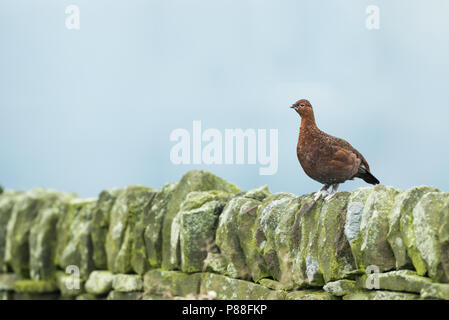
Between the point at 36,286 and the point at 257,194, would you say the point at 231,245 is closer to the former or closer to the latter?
the point at 257,194

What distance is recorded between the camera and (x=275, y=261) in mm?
5406

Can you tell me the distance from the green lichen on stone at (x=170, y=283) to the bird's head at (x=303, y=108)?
234 centimetres

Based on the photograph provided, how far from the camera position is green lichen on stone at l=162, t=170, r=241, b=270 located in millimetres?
6820

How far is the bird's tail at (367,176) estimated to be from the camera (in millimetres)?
5222

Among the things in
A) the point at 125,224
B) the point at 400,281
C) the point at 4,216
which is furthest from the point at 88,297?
the point at 400,281

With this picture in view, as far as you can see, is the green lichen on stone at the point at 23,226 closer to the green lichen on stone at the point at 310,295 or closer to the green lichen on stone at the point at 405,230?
the green lichen on stone at the point at 310,295

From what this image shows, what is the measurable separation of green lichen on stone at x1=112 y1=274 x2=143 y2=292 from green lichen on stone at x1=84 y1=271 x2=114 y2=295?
21 centimetres

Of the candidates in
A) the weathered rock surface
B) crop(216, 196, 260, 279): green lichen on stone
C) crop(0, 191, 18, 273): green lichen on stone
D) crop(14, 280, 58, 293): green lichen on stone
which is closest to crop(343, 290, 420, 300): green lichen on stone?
the weathered rock surface

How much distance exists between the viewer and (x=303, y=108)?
516 cm

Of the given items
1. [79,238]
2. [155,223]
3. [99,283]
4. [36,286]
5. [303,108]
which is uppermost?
[303,108]

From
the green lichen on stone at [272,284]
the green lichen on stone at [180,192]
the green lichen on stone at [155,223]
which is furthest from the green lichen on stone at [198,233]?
the green lichen on stone at [272,284]

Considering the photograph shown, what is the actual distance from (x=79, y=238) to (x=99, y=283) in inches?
43.1
